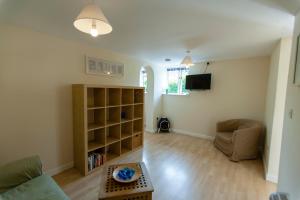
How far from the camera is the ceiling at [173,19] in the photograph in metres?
1.44

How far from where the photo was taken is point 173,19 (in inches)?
69.1

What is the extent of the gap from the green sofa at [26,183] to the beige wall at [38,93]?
0.63m

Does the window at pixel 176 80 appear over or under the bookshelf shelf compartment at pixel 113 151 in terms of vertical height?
over

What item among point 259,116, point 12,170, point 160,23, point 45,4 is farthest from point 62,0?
point 259,116

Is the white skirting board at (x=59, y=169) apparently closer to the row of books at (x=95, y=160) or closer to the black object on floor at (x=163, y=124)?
the row of books at (x=95, y=160)

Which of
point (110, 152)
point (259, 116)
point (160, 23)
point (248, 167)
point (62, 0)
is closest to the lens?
point (62, 0)

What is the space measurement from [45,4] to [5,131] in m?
1.66

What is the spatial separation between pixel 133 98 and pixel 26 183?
A: 228cm

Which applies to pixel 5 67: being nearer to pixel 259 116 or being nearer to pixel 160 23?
pixel 160 23

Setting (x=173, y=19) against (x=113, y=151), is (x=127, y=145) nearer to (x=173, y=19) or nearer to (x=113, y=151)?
(x=113, y=151)

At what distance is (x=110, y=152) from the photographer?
331 cm

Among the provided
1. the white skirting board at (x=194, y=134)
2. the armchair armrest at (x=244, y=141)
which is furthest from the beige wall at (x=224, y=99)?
the armchair armrest at (x=244, y=141)

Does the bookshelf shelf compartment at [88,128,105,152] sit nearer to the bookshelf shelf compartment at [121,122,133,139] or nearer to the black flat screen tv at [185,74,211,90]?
the bookshelf shelf compartment at [121,122,133,139]

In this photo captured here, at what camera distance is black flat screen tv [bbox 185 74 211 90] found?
164 inches
